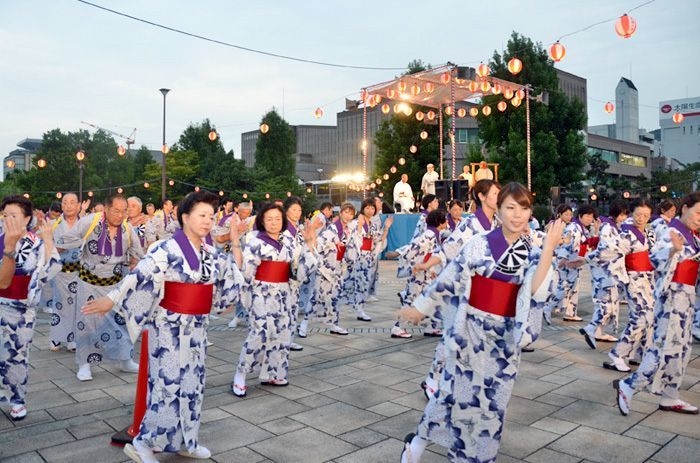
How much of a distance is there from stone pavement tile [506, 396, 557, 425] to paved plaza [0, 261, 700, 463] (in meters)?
0.02

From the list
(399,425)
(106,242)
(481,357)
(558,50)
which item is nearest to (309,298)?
(106,242)

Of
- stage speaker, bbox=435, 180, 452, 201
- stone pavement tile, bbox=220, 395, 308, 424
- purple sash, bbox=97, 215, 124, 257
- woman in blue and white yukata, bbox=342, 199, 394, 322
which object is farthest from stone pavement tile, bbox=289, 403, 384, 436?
stage speaker, bbox=435, 180, 452, 201

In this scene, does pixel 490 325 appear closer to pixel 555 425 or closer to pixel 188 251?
pixel 555 425

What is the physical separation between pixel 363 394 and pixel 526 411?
1469 mm

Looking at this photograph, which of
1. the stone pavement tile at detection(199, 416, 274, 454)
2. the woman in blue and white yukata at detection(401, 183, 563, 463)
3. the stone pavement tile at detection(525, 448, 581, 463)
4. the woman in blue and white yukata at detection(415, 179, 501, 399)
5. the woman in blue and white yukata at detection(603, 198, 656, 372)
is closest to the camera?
the woman in blue and white yukata at detection(401, 183, 563, 463)

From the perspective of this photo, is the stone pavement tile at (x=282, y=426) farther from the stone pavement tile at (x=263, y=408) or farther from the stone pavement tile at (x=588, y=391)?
the stone pavement tile at (x=588, y=391)

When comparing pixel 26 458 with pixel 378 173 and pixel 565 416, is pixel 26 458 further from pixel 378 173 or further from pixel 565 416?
pixel 378 173

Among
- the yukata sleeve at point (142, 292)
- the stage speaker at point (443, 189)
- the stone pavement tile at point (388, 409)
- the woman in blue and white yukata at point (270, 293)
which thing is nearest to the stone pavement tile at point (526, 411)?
the stone pavement tile at point (388, 409)

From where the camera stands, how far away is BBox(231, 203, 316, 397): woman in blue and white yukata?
5348mm

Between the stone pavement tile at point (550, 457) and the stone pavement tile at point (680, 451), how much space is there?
58 centimetres

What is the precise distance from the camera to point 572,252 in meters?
8.90

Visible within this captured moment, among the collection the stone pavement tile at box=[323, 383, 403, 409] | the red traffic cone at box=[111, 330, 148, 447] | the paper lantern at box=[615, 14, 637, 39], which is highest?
the paper lantern at box=[615, 14, 637, 39]

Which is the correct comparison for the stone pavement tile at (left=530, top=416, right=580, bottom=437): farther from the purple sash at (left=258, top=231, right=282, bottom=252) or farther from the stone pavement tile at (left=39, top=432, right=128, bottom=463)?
the stone pavement tile at (left=39, top=432, right=128, bottom=463)

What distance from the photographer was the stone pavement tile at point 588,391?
16.7 ft
